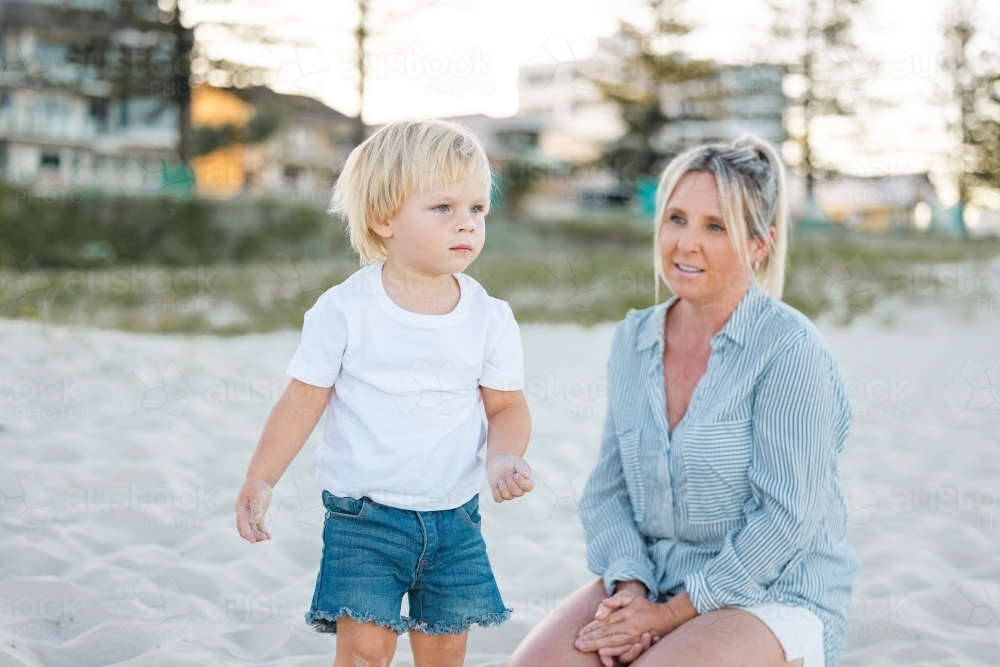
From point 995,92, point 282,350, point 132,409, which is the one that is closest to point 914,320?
point 282,350

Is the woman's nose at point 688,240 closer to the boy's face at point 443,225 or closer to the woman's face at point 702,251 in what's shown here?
the woman's face at point 702,251

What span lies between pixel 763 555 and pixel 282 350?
4533 millimetres

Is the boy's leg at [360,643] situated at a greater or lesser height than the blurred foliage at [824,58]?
lesser

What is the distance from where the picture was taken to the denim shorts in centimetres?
174

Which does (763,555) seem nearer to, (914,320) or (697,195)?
(697,195)

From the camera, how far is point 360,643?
5.70 feet

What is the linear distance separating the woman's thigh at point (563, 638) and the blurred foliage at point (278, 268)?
2.40m

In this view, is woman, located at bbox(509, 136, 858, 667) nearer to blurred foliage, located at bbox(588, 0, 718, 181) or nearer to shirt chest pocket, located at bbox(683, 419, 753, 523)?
shirt chest pocket, located at bbox(683, 419, 753, 523)

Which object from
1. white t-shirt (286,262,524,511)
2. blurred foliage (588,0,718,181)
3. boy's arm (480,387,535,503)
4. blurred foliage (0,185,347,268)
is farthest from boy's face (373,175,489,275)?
blurred foliage (588,0,718,181)

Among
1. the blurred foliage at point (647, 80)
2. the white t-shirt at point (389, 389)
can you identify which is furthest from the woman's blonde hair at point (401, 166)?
the blurred foliage at point (647, 80)

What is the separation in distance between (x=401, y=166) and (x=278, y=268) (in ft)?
35.3

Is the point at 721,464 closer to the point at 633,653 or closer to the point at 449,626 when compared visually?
the point at 633,653

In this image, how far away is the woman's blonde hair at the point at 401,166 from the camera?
174cm

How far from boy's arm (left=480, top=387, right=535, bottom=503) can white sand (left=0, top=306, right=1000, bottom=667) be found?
2.70ft
